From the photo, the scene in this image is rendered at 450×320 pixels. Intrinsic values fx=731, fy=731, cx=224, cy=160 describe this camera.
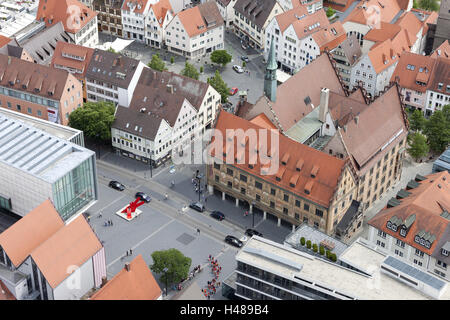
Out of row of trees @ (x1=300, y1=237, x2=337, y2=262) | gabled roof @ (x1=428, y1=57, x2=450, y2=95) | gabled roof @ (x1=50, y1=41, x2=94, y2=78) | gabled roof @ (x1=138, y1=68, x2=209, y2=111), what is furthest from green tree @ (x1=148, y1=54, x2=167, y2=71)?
row of trees @ (x1=300, y1=237, x2=337, y2=262)

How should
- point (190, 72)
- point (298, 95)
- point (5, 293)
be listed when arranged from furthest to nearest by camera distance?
point (190, 72)
point (298, 95)
point (5, 293)

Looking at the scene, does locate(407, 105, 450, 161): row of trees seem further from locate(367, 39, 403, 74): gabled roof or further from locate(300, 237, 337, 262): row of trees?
locate(300, 237, 337, 262): row of trees

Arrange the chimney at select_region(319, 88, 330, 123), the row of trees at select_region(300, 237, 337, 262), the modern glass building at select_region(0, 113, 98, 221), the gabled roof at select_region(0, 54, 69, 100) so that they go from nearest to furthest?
the row of trees at select_region(300, 237, 337, 262) < the modern glass building at select_region(0, 113, 98, 221) < the chimney at select_region(319, 88, 330, 123) < the gabled roof at select_region(0, 54, 69, 100)

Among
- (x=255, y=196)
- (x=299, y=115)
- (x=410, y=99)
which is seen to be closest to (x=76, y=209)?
(x=255, y=196)

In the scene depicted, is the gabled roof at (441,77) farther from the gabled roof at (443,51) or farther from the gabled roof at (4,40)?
the gabled roof at (4,40)

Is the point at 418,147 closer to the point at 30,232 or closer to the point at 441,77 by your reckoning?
the point at 441,77

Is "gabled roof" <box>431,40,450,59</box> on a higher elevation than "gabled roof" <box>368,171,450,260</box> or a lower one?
higher

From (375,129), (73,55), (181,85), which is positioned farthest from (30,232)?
(73,55)

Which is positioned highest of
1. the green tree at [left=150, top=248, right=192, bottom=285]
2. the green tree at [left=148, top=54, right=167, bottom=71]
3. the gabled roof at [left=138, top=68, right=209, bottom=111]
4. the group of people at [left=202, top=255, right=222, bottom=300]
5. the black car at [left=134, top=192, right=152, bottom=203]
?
the gabled roof at [left=138, top=68, right=209, bottom=111]
